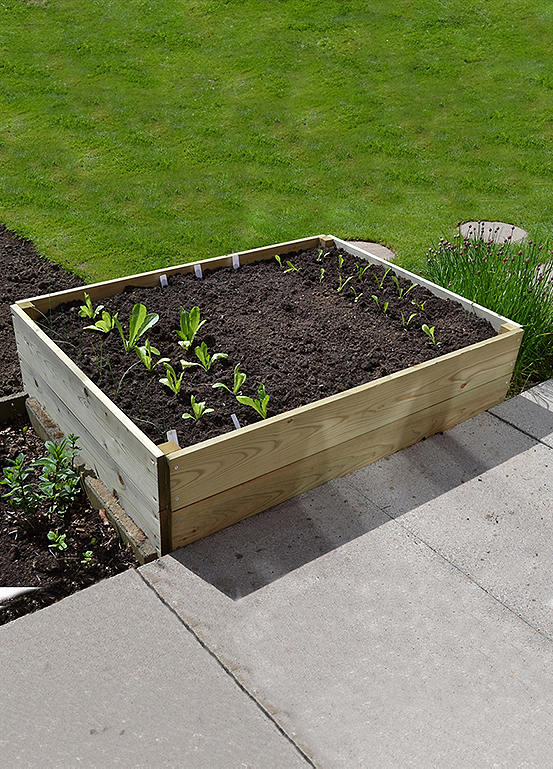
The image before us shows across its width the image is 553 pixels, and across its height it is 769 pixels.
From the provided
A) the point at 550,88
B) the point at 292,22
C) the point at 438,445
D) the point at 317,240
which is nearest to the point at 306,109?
the point at 292,22

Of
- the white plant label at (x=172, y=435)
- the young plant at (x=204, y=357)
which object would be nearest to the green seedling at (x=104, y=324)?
the young plant at (x=204, y=357)

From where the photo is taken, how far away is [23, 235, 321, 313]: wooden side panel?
11.2 feet

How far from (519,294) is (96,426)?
225cm

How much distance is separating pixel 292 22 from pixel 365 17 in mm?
994

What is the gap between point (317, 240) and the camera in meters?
4.30

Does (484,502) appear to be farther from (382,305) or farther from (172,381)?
(172,381)

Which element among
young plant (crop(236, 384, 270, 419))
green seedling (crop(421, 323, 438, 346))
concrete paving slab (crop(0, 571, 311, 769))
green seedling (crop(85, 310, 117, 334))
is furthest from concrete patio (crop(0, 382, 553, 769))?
green seedling (crop(85, 310, 117, 334))

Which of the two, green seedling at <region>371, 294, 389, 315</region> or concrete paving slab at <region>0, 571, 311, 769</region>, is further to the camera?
green seedling at <region>371, 294, 389, 315</region>

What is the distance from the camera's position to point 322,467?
2904 mm

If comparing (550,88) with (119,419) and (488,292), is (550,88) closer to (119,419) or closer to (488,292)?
(488,292)

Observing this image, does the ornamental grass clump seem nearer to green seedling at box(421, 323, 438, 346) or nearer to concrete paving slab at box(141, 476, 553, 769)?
green seedling at box(421, 323, 438, 346)

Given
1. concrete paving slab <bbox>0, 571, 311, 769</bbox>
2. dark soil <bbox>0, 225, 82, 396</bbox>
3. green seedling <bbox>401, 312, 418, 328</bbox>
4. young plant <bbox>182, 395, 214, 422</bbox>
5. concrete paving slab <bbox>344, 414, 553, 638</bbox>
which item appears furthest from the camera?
dark soil <bbox>0, 225, 82, 396</bbox>

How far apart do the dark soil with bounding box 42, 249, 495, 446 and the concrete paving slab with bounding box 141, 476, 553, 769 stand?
1.76 ft

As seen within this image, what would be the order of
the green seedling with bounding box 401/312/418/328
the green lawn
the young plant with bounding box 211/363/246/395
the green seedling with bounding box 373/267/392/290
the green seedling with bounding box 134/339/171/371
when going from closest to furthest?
1. the young plant with bounding box 211/363/246/395
2. the green seedling with bounding box 134/339/171/371
3. the green seedling with bounding box 401/312/418/328
4. the green seedling with bounding box 373/267/392/290
5. the green lawn
